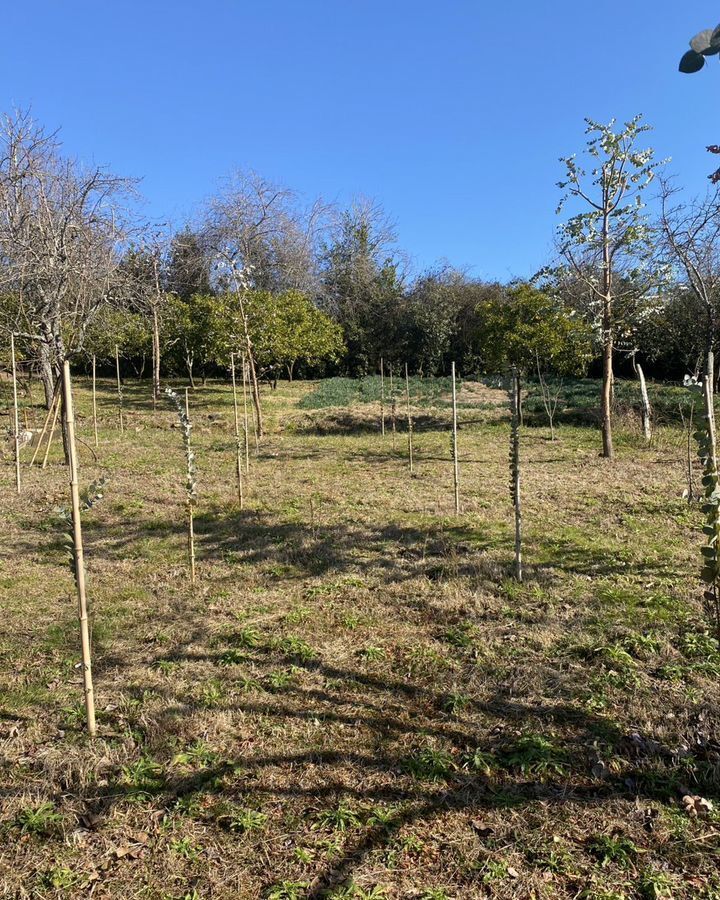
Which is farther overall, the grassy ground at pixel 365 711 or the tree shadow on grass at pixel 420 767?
the tree shadow on grass at pixel 420 767

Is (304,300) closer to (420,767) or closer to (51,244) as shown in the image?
(51,244)

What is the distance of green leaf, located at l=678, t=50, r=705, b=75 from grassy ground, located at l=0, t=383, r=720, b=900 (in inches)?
97.0

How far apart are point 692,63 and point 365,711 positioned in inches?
120

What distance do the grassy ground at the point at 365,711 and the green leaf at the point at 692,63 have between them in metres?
2.46

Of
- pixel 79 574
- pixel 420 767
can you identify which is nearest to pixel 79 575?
pixel 79 574

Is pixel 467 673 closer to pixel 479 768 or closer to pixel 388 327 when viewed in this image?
pixel 479 768

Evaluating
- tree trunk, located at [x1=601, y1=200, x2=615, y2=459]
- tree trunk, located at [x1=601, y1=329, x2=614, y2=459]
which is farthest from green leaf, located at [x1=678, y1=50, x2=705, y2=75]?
tree trunk, located at [x1=601, y1=329, x2=614, y2=459]

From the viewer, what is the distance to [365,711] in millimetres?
3104

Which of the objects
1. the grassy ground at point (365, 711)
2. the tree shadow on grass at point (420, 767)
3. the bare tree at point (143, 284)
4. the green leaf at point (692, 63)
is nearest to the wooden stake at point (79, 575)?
the grassy ground at point (365, 711)

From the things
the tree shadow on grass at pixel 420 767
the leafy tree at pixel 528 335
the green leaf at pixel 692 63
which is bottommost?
the tree shadow on grass at pixel 420 767

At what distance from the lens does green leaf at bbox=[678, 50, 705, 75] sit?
939 mm

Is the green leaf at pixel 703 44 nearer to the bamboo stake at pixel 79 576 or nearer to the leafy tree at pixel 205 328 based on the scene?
the bamboo stake at pixel 79 576

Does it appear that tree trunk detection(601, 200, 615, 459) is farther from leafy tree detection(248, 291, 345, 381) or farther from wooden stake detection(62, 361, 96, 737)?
wooden stake detection(62, 361, 96, 737)

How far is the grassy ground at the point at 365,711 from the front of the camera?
2.17m
